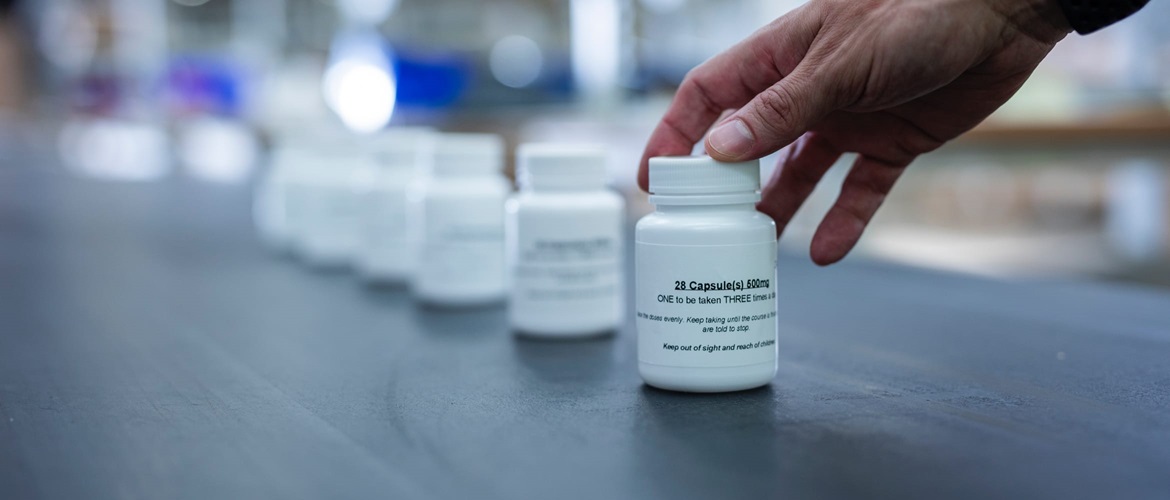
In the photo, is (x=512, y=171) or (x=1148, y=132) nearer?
(x=1148, y=132)

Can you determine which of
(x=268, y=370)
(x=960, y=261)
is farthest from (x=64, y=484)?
(x=960, y=261)

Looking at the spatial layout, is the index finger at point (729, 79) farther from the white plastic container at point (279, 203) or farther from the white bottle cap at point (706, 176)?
the white plastic container at point (279, 203)

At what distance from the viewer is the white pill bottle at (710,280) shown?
0.68 meters

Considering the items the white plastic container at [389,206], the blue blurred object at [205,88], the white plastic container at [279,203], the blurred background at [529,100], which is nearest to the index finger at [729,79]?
the white plastic container at [389,206]

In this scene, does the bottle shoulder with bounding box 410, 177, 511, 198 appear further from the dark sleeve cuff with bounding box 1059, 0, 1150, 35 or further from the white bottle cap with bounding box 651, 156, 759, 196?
the dark sleeve cuff with bounding box 1059, 0, 1150, 35

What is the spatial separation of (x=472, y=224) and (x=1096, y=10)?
0.60 metres

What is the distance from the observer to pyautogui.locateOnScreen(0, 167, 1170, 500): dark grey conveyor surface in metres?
0.50

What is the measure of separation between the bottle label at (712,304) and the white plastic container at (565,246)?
0.65ft

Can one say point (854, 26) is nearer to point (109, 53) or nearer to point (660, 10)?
point (660, 10)

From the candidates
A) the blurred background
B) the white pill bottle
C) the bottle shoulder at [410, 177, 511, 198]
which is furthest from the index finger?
the blurred background

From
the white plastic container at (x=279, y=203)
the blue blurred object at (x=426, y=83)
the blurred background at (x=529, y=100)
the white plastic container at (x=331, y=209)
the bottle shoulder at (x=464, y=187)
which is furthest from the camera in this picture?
the blue blurred object at (x=426, y=83)

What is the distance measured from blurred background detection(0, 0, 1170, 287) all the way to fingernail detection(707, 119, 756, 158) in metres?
0.87

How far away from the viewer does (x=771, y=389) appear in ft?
2.30

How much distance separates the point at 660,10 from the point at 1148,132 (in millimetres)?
3914
